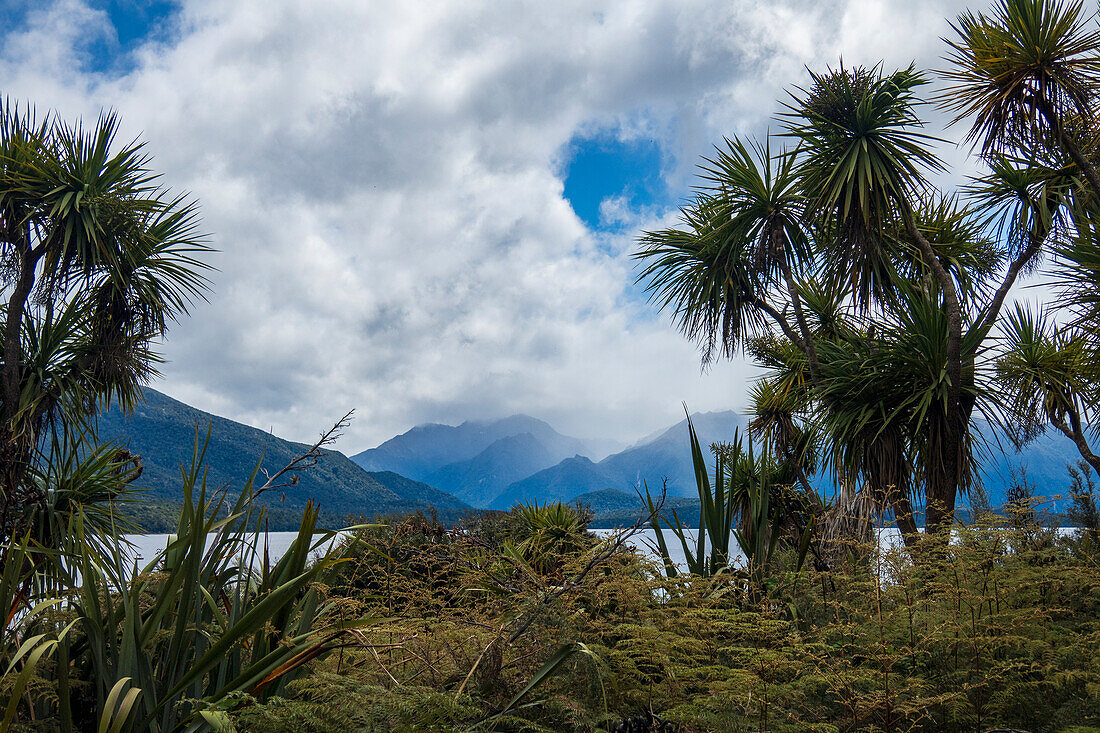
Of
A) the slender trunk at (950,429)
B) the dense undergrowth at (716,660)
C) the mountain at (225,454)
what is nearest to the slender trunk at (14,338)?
the dense undergrowth at (716,660)

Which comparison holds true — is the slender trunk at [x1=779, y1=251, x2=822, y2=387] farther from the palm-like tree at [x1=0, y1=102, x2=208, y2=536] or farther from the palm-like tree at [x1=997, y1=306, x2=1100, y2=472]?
the palm-like tree at [x1=0, y1=102, x2=208, y2=536]

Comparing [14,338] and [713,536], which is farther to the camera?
[14,338]

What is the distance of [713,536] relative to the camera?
4.12 metres

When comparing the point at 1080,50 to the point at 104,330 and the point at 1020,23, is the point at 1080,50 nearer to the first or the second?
the point at 1020,23

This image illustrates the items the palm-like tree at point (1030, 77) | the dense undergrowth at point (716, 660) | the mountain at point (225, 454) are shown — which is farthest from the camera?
the mountain at point (225, 454)

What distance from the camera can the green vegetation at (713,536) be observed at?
6.91 ft

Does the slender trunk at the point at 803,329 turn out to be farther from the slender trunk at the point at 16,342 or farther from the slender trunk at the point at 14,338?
the slender trunk at the point at 14,338

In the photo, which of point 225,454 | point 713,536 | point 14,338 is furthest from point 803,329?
point 225,454

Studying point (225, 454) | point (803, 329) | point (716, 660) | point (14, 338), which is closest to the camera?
point (716, 660)

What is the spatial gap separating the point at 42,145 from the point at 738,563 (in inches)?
318

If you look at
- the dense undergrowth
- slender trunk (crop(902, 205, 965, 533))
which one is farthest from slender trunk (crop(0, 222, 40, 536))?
slender trunk (crop(902, 205, 965, 533))

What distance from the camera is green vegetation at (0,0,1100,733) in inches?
83.0

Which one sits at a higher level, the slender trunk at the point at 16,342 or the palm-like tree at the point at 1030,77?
the palm-like tree at the point at 1030,77

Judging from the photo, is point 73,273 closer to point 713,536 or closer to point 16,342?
point 16,342
